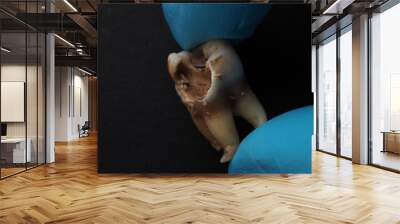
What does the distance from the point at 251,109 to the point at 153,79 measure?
1.81 m

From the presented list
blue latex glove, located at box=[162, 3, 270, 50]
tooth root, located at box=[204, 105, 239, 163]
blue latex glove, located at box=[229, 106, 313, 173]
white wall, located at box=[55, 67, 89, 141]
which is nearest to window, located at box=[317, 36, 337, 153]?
blue latex glove, located at box=[229, 106, 313, 173]

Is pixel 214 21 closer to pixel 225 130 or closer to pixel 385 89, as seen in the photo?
pixel 225 130

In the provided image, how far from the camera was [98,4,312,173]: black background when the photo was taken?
22.2ft

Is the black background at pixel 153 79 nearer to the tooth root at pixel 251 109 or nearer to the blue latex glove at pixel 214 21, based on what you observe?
the blue latex glove at pixel 214 21

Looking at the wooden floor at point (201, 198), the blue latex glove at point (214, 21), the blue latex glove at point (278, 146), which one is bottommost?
the wooden floor at point (201, 198)

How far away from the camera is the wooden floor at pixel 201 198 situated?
13.4ft

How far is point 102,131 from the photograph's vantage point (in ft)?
22.4

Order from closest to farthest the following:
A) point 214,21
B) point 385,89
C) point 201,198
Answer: point 201,198, point 214,21, point 385,89

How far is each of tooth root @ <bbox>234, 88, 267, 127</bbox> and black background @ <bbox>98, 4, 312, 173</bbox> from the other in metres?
0.50

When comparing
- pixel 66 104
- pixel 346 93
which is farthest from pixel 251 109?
pixel 66 104

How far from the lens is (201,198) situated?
16.4 ft

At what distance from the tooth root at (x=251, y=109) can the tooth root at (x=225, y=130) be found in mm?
215

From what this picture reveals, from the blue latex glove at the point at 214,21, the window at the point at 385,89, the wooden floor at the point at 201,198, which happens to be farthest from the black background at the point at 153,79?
the window at the point at 385,89

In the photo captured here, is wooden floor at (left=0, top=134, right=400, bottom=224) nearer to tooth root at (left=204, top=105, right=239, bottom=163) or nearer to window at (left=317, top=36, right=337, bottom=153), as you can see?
tooth root at (left=204, top=105, right=239, bottom=163)
